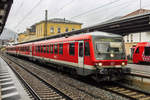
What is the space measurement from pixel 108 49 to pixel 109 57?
440 mm

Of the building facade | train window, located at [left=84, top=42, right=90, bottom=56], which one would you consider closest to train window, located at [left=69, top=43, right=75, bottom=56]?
train window, located at [left=84, top=42, right=90, bottom=56]

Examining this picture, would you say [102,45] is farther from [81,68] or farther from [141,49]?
[141,49]

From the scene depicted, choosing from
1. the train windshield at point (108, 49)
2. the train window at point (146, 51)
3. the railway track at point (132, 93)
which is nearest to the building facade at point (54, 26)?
the train window at point (146, 51)

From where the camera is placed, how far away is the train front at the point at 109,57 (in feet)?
30.0

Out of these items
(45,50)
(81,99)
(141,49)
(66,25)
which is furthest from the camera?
(66,25)

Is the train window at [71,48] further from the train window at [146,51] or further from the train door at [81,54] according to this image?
the train window at [146,51]

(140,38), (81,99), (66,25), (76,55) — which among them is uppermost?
(66,25)

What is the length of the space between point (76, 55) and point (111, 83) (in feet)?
8.69

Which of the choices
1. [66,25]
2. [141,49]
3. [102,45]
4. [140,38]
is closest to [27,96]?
[102,45]

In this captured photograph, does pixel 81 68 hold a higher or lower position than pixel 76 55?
lower

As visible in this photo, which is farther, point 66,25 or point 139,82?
point 66,25

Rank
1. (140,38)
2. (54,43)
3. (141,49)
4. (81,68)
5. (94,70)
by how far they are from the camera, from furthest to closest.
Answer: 1. (140,38)
2. (141,49)
3. (54,43)
4. (81,68)
5. (94,70)

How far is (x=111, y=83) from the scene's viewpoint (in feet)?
35.0

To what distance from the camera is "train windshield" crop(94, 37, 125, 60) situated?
30.7ft
